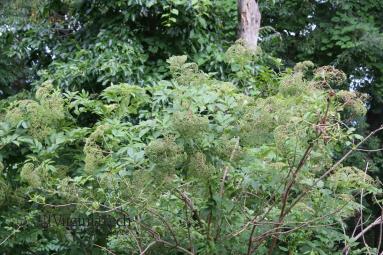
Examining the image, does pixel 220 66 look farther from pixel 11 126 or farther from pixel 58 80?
pixel 11 126

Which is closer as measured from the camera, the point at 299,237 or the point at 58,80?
the point at 299,237

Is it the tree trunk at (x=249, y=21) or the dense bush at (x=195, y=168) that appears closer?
the dense bush at (x=195, y=168)

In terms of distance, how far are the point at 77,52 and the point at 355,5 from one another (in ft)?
17.6

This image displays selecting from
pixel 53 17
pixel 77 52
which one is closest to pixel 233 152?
pixel 77 52

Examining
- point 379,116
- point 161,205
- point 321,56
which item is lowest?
point 379,116

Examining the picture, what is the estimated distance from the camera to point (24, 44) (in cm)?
632

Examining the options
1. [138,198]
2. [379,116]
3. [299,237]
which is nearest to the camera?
[138,198]

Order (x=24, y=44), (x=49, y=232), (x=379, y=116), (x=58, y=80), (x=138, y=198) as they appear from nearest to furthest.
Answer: (x=138, y=198) < (x=49, y=232) < (x=58, y=80) < (x=24, y=44) < (x=379, y=116)

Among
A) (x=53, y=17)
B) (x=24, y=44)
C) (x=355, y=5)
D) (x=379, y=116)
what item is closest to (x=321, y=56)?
(x=355, y=5)

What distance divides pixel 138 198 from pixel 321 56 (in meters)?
7.49

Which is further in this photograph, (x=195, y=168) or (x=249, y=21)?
(x=249, y=21)

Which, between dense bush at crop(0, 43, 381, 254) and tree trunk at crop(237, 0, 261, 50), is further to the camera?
tree trunk at crop(237, 0, 261, 50)

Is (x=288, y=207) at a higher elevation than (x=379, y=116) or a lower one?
higher

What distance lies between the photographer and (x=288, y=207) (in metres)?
3.17
